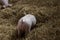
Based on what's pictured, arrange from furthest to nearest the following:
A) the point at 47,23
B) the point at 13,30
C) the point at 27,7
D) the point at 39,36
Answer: the point at 27,7
the point at 47,23
the point at 13,30
the point at 39,36

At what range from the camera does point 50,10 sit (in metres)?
4.04

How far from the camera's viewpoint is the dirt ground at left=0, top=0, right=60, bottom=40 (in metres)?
3.22

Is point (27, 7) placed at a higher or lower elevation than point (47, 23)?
higher

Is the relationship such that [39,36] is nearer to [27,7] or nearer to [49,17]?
[49,17]

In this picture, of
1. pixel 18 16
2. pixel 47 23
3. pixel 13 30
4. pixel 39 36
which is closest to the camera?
pixel 39 36

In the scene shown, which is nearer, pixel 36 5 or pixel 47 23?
pixel 47 23

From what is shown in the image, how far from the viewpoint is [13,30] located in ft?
11.1

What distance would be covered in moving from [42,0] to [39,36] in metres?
1.46

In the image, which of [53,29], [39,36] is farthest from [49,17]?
[39,36]

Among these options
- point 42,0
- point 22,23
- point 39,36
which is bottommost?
point 39,36

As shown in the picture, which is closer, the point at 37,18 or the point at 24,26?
the point at 24,26

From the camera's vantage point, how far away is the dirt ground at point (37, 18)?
322cm

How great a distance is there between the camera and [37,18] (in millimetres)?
3799

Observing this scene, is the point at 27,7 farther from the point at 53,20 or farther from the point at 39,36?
the point at 39,36
